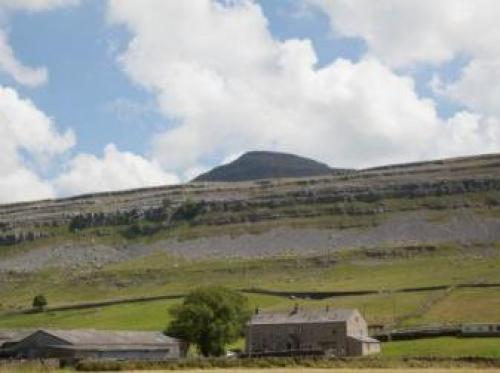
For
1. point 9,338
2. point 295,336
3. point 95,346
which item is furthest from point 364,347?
point 9,338

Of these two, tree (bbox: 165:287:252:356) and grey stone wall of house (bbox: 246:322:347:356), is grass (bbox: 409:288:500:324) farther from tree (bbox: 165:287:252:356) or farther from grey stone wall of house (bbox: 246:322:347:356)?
tree (bbox: 165:287:252:356)

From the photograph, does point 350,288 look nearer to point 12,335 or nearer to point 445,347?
point 12,335

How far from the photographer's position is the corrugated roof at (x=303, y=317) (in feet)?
346

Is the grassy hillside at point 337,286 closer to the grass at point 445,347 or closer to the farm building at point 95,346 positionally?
the grass at point 445,347

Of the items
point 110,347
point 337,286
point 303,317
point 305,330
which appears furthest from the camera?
point 337,286

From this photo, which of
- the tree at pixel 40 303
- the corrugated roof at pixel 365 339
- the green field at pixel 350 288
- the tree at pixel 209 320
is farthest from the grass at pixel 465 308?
the tree at pixel 40 303

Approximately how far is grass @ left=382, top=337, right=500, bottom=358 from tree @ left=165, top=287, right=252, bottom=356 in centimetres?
1566

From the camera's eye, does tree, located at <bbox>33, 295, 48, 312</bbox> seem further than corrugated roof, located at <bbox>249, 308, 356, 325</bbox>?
Yes

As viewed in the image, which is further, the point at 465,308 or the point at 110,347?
the point at 465,308

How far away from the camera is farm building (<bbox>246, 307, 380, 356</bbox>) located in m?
103

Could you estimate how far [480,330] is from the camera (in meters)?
94.7

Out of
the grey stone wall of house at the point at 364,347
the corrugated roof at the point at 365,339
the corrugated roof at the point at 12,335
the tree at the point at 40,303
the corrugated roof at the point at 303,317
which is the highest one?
the tree at the point at 40,303

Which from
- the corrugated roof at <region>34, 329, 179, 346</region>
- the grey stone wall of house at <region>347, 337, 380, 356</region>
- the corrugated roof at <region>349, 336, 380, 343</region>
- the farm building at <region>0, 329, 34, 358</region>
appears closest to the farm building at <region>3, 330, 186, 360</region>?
the corrugated roof at <region>34, 329, 179, 346</region>

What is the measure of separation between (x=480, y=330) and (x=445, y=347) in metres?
10.2
